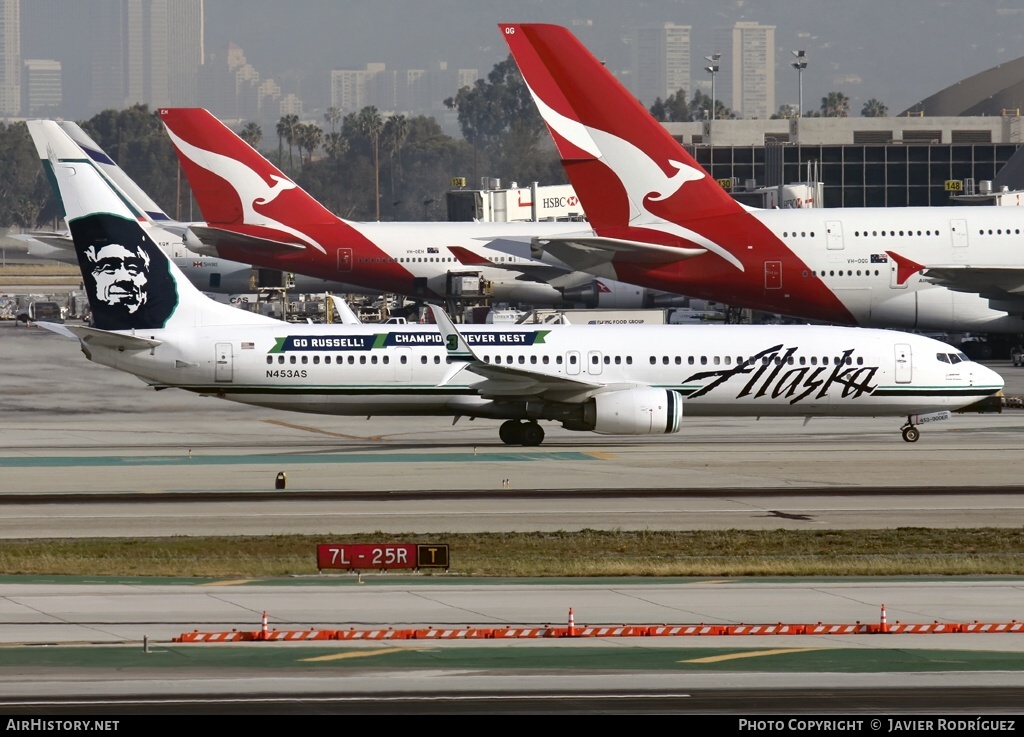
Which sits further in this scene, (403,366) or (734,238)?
(734,238)

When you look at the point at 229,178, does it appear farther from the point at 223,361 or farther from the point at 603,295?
the point at 223,361

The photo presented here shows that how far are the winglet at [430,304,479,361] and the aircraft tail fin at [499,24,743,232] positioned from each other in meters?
19.0

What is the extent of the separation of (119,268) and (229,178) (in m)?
34.7

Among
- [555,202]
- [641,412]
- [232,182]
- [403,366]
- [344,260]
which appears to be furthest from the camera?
[555,202]

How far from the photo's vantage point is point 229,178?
79250mm

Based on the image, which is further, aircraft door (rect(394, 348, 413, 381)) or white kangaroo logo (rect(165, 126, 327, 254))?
white kangaroo logo (rect(165, 126, 327, 254))

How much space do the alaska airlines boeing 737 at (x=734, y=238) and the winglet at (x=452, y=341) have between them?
19788mm

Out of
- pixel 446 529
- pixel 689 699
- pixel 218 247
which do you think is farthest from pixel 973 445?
pixel 218 247

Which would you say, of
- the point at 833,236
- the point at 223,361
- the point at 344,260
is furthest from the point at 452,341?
the point at 344,260

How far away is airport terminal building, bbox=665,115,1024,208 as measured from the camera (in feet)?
435

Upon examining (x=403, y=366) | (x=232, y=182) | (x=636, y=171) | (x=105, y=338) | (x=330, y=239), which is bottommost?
(x=403, y=366)

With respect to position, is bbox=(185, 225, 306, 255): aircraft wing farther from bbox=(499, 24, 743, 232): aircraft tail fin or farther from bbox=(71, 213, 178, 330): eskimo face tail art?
bbox=(71, 213, 178, 330): eskimo face tail art

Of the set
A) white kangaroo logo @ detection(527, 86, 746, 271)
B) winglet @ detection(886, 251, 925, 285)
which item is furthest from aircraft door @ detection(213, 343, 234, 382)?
winglet @ detection(886, 251, 925, 285)

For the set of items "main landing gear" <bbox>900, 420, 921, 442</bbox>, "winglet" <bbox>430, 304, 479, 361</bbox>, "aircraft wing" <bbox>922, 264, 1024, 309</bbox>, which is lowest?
"main landing gear" <bbox>900, 420, 921, 442</bbox>
